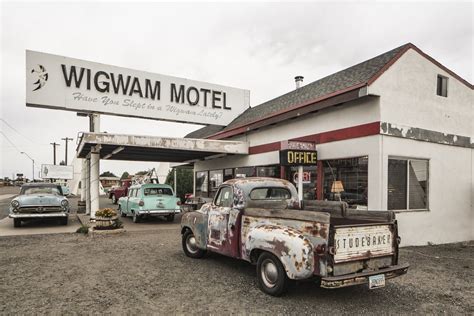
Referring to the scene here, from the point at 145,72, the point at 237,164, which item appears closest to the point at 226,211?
the point at 237,164

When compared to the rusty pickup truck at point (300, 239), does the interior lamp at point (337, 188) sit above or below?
above

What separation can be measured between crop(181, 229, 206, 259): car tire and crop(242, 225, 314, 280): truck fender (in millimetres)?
2503

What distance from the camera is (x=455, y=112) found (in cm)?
1123

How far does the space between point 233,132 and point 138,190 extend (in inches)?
197

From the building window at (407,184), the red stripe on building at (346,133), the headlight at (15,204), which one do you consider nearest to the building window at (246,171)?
the red stripe on building at (346,133)

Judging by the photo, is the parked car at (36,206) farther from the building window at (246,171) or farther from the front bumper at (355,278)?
the front bumper at (355,278)

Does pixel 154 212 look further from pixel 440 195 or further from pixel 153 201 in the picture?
pixel 440 195

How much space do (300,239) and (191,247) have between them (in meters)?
3.76

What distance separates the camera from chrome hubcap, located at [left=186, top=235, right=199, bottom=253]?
770 centimetres

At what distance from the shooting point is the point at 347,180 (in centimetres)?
1007

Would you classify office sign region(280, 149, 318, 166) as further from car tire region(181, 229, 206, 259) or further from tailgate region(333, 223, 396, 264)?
tailgate region(333, 223, 396, 264)

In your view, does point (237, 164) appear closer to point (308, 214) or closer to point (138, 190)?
point (138, 190)

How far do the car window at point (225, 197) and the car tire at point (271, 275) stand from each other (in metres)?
1.44

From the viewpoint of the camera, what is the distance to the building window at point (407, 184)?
373 inches
